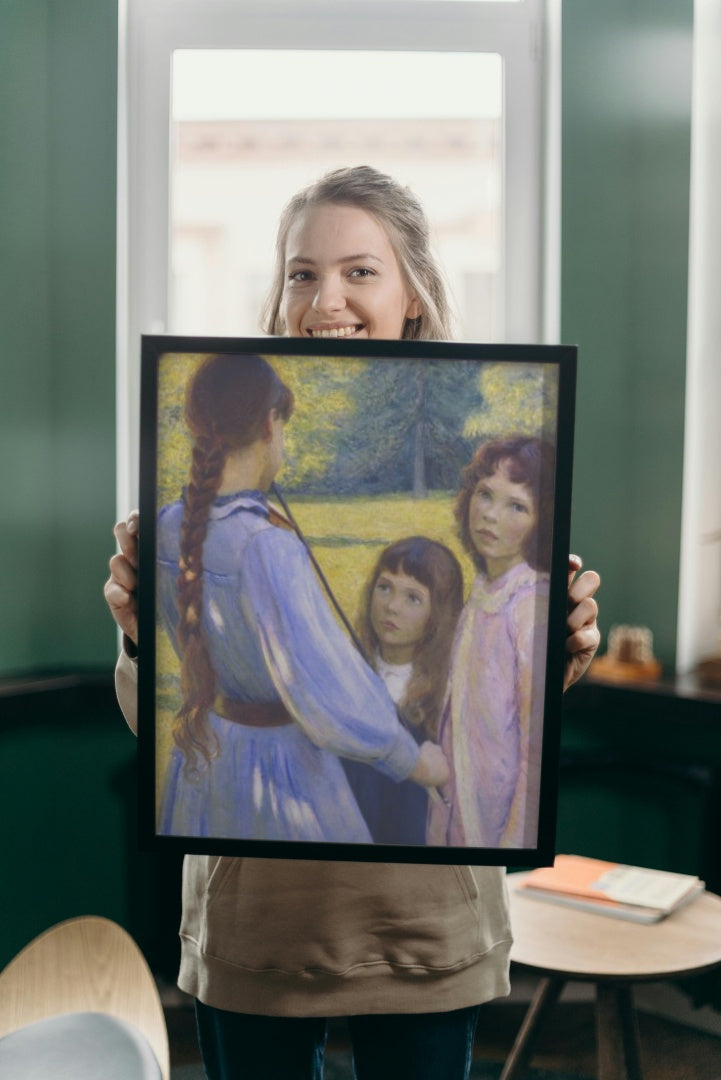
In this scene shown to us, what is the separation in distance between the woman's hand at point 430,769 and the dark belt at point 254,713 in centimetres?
12

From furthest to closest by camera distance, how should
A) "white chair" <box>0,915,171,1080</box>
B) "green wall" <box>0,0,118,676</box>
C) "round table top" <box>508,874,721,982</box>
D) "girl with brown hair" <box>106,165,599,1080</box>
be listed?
"green wall" <box>0,0,118,676</box>, "round table top" <box>508,874,721,982</box>, "girl with brown hair" <box>106,165,599,1080</box>, "white chair" <box>0,915,171,1080</box>

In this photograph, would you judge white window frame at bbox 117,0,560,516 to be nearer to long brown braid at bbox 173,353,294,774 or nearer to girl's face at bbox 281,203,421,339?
girl's face at bbox 281,203,421,339

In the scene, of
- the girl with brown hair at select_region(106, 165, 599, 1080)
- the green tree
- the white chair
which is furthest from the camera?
the girl with brown hair at select_region(106, 165, 599, 1080)

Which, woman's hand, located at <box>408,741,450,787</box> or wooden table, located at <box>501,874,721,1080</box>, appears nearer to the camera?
woman's hand, located at <box>408,741,450,787</box>

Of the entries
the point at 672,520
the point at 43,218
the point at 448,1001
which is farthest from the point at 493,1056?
the point at 43,218

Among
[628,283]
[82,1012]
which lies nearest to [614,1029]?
Answer: [82,1012]

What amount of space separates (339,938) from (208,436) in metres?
0.51

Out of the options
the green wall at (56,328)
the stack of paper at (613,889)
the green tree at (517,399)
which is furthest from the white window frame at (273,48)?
the green tree at (517,399)

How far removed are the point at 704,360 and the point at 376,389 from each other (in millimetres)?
1930

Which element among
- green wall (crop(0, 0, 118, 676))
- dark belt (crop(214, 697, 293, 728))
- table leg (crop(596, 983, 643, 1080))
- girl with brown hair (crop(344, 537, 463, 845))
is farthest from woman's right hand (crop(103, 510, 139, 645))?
green wall (crop(0, 0, 118, 676))

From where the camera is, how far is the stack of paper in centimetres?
190

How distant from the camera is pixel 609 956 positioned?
1739 millimetres

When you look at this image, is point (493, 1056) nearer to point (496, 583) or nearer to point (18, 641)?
point (18, 641)

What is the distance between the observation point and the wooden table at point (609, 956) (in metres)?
1.70
